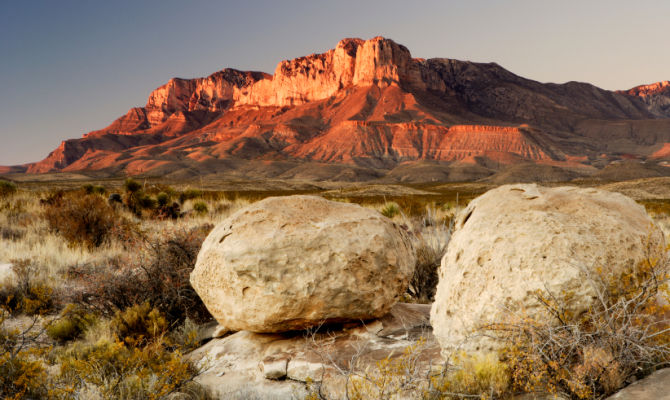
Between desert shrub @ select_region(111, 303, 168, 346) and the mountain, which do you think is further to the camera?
the mountain

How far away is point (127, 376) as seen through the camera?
13.1 ft

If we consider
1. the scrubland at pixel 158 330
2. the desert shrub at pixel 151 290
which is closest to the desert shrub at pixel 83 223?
the scrubland at pixel 158 330

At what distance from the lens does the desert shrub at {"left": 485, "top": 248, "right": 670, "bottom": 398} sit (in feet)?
9.61

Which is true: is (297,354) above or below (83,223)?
below

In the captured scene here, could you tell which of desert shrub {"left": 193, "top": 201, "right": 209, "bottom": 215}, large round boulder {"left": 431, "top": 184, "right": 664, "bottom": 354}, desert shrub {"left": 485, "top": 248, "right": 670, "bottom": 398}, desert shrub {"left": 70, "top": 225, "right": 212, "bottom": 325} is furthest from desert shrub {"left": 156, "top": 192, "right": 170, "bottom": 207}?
desert shrub {"left": 485, "top": 248, "right": 670, "bottom": 398}

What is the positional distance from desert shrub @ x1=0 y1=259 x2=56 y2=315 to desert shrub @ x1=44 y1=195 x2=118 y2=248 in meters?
2.42

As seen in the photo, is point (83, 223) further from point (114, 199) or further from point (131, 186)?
point (131, 186)

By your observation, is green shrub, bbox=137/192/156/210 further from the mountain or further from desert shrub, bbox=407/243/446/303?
the mountain

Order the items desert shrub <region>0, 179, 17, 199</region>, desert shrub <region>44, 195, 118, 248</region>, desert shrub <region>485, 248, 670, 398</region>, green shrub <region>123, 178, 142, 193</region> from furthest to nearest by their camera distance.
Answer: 1. desert shrub <region>0, 179, 17, 199</region>
2. green shrub <region>123, 178, 142, 193</region>
3. desert shrub <region>44, 195, 118, 248</region>
4. desert shrub <region>485, 248, 670, 398</region>

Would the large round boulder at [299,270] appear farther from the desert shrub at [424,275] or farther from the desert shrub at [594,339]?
the desert shrub at [424,275]

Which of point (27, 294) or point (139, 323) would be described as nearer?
point (139, 323)

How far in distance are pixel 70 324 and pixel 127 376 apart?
2.44 m

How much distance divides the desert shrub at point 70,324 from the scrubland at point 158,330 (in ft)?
0.05

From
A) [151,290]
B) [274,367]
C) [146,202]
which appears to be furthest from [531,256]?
[146,202]
